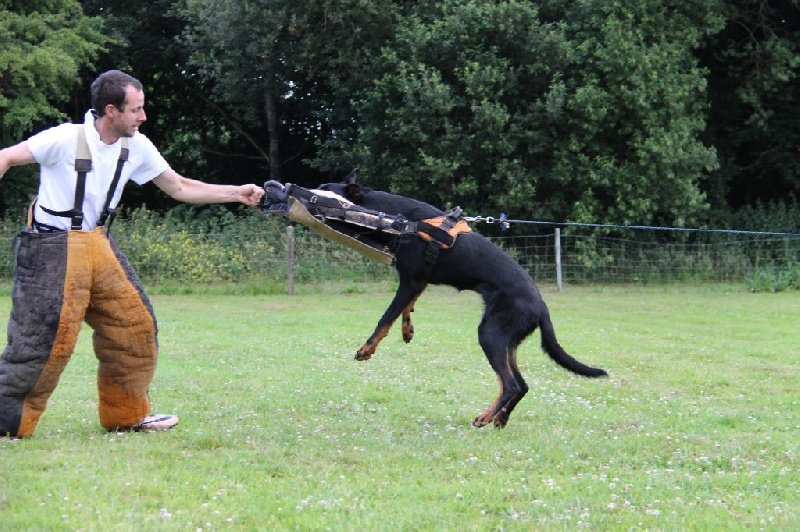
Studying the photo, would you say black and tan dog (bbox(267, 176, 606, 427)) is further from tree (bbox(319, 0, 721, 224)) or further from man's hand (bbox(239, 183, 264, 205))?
tree (bbox(319, 0, 721, 224))

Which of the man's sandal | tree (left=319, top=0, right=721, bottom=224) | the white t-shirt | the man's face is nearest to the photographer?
the white t-shirt

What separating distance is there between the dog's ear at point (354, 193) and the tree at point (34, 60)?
16495 mm

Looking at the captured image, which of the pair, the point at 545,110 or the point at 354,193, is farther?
the point at 545,110

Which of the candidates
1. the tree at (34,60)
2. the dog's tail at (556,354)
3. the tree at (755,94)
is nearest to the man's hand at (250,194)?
the dog's tail at (556,354)

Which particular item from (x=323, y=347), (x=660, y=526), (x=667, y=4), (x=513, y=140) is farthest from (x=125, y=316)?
(x=667, y=4)

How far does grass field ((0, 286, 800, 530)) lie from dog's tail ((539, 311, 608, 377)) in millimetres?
341

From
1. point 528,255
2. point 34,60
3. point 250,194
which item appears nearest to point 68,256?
point 250,194

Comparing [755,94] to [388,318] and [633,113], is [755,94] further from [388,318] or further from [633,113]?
[388,318]

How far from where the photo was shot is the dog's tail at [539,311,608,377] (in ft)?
19.6

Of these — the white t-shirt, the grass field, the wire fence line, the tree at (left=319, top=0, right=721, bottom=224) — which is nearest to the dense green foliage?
the tree at (left=319, top=0, right=721, bottom=224)

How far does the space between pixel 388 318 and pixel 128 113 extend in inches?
78.4

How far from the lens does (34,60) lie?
66.8 ft

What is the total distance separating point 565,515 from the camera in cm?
388

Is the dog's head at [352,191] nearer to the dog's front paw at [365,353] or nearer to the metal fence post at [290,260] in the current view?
the dog's front paw at [365,353]
